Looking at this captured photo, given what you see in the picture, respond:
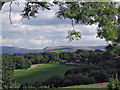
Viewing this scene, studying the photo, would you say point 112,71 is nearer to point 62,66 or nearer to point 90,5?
point 62,66

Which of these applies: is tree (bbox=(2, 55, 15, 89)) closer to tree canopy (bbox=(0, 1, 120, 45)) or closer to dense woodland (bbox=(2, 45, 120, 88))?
dense woodland (bbox=(2, 45, 120, 88))

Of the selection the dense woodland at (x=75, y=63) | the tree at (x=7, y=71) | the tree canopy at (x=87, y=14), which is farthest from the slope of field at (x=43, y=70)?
the tree canopy at (x=87, y=14)

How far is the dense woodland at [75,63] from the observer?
30.4 m

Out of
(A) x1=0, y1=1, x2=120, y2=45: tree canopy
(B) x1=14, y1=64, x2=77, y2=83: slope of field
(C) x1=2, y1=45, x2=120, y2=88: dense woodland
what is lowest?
(B) x1=14, y1=64, x2=77, y2=83: slope of field

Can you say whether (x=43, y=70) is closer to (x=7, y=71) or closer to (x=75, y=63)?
(x=75, y=63)

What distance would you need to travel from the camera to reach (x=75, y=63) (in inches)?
1687

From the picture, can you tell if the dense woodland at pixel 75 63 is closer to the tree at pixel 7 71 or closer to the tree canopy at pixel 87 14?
the tree at pixel 7 71

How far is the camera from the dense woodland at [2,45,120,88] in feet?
99.7

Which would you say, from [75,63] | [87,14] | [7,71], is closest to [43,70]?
[75,63]

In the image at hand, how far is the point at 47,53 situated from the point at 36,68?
511 cm

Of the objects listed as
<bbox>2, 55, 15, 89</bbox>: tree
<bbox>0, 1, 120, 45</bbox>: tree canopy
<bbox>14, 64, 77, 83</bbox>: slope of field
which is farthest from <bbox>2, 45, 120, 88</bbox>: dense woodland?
<bbox>0, 1, 120, 45</bbox>: tree canopy

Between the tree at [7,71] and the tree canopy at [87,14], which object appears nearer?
the tree canopy at [87,14]

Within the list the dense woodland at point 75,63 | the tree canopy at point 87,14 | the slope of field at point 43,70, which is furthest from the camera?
the slope of field at point 43,70

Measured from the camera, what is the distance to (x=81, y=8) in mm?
5562
